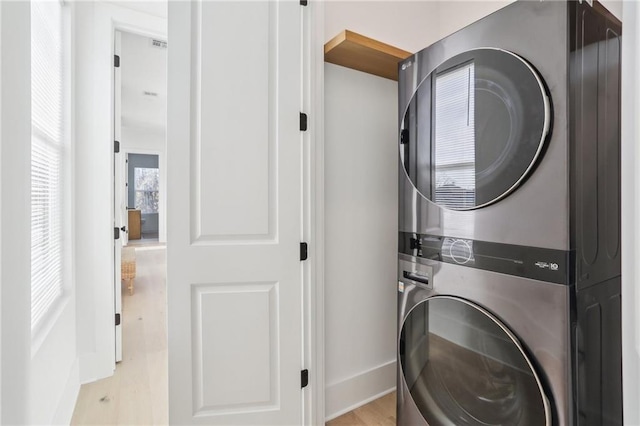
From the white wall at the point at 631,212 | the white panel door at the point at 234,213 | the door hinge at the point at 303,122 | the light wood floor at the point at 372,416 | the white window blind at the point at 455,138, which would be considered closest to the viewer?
the white wall at the point at 631,212

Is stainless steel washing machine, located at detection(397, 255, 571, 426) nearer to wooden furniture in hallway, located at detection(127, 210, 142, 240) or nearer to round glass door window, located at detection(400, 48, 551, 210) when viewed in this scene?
round glass door window, located at detection(400, 48, 551, 210)

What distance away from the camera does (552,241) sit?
0.93m

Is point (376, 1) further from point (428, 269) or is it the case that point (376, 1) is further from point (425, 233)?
point (428, 269)

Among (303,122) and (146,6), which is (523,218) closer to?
(303,122)

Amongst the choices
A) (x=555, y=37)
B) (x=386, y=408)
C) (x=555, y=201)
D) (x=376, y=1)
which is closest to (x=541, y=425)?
(x=555, y=201)

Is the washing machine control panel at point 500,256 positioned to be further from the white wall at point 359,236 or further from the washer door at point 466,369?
the white wall at point 359,236

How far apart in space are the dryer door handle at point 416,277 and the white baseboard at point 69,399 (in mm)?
1768

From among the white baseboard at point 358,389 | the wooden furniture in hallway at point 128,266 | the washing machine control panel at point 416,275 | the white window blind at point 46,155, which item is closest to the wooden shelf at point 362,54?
the washing machine control panel at point 416,275

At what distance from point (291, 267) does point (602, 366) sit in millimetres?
1187

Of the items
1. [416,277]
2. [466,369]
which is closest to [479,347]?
[466,369]

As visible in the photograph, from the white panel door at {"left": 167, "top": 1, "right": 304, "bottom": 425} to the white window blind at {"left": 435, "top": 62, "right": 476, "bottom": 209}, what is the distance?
0.66 m

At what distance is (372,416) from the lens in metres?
1.74

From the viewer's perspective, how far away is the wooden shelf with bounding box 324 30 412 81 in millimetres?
1492

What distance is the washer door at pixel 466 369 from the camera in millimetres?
1002
